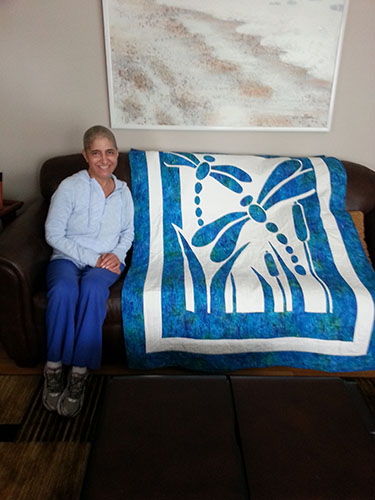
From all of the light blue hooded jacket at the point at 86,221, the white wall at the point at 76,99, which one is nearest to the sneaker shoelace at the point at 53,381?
the light blue hooded jacket at the point at 86,221

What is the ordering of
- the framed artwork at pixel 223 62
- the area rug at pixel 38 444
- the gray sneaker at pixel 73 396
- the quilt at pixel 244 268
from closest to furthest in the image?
the area rug at pixel 38 444 < the gray sneaker at pixel 73 396 < the quilt at pixel 244 268 < the framed artwork at pixel 223 62

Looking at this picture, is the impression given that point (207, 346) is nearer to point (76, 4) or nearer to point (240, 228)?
point (240, 228)

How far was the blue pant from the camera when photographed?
1.55 meters

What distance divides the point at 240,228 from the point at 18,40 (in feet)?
5.33

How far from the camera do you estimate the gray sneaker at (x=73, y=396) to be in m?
1.49

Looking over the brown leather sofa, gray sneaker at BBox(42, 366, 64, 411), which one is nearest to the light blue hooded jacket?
the brown leather sofa

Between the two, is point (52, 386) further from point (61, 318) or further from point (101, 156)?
point (101, 156)

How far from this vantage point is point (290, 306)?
167cm

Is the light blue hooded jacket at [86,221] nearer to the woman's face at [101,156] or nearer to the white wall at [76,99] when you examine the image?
the woman's face at [101,156]

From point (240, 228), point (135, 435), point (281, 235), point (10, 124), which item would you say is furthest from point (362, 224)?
point (10, 124)

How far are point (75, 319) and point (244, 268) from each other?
0.83m

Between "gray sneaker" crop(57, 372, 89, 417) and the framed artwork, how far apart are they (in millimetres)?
1455

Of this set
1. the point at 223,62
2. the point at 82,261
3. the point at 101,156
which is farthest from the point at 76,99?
the point at 82,261

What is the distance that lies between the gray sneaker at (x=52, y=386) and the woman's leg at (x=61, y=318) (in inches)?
2.1
